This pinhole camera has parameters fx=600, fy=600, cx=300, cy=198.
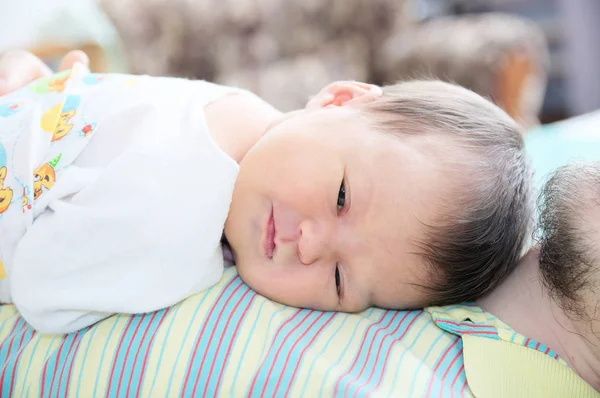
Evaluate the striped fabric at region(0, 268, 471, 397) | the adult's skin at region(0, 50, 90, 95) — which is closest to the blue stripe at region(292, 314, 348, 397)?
the striped fabric at region(0, 268, 471, 397)

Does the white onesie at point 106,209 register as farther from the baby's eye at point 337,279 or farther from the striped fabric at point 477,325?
the striped fabric at point 477,325

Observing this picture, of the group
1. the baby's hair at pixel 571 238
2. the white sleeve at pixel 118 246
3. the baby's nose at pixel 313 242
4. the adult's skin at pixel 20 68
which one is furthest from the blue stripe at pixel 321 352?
the adult's skin at pixel 20 68

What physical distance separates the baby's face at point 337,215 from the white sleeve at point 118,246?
0.32 ft

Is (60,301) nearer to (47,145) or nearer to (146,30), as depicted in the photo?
(47,145)

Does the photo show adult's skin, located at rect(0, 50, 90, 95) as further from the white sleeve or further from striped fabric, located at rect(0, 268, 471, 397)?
striped fabric, located at rect(0, 268, 471, 397)

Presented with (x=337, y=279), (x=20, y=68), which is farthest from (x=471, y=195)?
(x=20, y=68)

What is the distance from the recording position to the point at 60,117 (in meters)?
0.93

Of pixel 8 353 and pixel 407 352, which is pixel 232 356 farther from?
pixel 8 353

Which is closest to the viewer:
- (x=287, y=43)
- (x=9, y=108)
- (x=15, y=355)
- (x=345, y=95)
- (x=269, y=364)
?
(x=269, y=364)

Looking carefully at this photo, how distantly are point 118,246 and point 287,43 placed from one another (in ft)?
7.53

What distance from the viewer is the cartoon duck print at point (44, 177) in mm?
860

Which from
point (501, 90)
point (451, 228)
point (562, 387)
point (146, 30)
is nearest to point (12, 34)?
point (146, 30)

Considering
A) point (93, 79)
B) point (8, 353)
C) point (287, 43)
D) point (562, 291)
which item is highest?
point (93, 79)

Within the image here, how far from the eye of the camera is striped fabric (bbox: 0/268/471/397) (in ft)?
2.47
